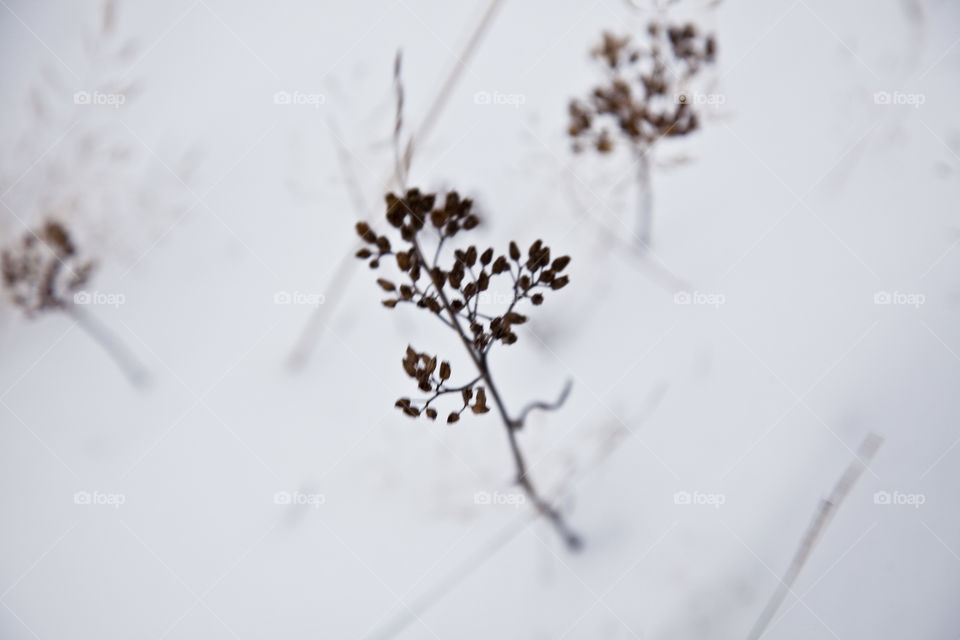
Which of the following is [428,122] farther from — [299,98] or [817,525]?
[817,525]

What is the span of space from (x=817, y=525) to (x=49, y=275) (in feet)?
6.83

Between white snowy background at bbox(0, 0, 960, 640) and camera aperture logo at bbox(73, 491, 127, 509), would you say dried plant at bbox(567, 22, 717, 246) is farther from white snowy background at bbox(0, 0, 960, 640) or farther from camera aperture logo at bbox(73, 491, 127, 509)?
camera aperture logo at bbox(73, 491, 127, 509)

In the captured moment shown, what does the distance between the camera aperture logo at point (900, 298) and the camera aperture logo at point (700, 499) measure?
68 centimetres

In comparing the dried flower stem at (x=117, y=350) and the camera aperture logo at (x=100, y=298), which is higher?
the camera aperture logo at (x=100, y=298)

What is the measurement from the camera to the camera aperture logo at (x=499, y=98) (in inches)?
58.2

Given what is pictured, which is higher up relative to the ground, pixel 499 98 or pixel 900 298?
pixel 499 98

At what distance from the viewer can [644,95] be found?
1.28 m

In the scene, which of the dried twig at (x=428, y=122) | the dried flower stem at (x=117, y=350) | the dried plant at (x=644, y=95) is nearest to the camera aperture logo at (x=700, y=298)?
the dried plant at (x=644, y=95)

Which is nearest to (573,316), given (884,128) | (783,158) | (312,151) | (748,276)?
(748,276)

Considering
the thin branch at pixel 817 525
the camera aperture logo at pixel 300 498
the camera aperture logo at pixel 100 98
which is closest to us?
the thin branch at pixel 817 525

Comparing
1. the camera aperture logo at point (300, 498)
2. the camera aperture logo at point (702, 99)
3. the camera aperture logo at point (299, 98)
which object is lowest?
the camera aperture logo at point (300, 498)

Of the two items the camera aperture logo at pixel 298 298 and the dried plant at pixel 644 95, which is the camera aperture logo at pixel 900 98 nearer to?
the dried plant at pixel 644 95

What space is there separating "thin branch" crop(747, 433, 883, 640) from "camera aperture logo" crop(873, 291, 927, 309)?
1.19 feet

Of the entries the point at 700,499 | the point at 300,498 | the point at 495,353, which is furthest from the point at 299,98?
the point at 700,499
